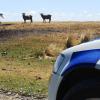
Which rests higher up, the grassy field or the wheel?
the wheel

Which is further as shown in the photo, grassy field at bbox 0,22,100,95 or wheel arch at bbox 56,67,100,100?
grassy field at bbox 0,22,100,95

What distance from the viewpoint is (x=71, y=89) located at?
4.96 metres

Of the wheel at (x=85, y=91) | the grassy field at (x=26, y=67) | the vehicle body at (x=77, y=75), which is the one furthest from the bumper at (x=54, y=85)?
the grassy field at (x=26, y=67)

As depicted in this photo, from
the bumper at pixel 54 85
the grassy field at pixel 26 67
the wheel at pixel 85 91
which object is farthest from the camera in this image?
the grassy field at pixel 26 67

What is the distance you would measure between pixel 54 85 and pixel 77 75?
0.36 metres

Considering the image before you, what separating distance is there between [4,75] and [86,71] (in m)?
9.59

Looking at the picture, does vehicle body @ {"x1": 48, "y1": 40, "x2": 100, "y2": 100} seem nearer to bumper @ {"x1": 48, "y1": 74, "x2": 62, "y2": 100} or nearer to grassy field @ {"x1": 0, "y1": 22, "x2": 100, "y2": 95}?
bumper @ {"x1": 48, "y1": 74, "x2": 62, "y2": 100}

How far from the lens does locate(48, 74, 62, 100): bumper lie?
5133mm

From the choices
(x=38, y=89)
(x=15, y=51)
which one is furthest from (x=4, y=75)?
(x=15, y=51)

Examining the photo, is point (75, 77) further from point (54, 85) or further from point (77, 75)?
point (54, 85)

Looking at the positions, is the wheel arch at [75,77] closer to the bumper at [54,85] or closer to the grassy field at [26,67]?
the bumper at [54,85]

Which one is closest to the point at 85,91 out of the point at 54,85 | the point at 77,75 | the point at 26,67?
the point at 77,75

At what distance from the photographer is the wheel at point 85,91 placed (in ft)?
15.4

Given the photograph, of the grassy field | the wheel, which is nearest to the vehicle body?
the wheel
